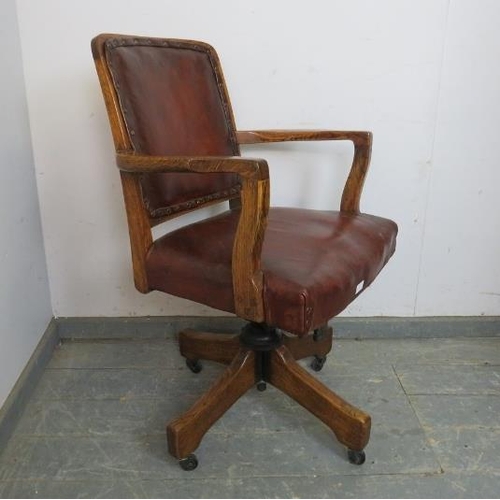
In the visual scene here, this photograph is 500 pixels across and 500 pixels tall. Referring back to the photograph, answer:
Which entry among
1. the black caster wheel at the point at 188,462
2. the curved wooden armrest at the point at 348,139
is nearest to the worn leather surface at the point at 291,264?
the curved wooden armrest at the point at 348,139

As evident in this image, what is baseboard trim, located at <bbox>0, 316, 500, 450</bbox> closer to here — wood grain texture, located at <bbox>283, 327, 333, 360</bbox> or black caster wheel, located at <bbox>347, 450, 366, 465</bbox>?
wood grain texture, located at <bbox>283, 327, 333, 360</bbox>

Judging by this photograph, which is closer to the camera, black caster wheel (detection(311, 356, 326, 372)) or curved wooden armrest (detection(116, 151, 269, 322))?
curved wooden armrest (detection(116, 151, 269, 322))

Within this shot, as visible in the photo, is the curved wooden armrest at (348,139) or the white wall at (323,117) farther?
the white wall at (323,117)

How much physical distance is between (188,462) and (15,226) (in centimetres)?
77

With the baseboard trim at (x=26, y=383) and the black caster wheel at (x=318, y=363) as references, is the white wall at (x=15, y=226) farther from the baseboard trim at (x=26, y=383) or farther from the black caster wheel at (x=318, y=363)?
the black caster wheel at (x=318, y=363)

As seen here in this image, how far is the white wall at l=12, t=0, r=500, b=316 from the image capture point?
1.46 m

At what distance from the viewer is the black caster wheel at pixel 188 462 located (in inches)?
45.8

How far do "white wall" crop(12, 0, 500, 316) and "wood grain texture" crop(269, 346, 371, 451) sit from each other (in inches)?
19.6

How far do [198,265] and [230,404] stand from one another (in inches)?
15.6

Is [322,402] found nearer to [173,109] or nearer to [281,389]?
[281,389]

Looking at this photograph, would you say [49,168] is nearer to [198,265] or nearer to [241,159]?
[198,265]

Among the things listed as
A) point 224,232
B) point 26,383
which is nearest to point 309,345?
point 224,232

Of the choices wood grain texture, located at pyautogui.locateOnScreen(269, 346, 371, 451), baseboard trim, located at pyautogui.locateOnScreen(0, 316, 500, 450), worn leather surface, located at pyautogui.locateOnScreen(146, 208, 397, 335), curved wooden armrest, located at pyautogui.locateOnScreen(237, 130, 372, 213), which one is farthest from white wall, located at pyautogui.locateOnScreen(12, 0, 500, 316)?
wood grain texture, located at pyautogui.locateOnScreen(269, 346, 371, 451)

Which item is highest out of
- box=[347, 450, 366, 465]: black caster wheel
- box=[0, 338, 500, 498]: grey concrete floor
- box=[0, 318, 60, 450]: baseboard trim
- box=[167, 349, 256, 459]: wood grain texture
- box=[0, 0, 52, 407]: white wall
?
box=[0, 0, 52, 407]: white wall
